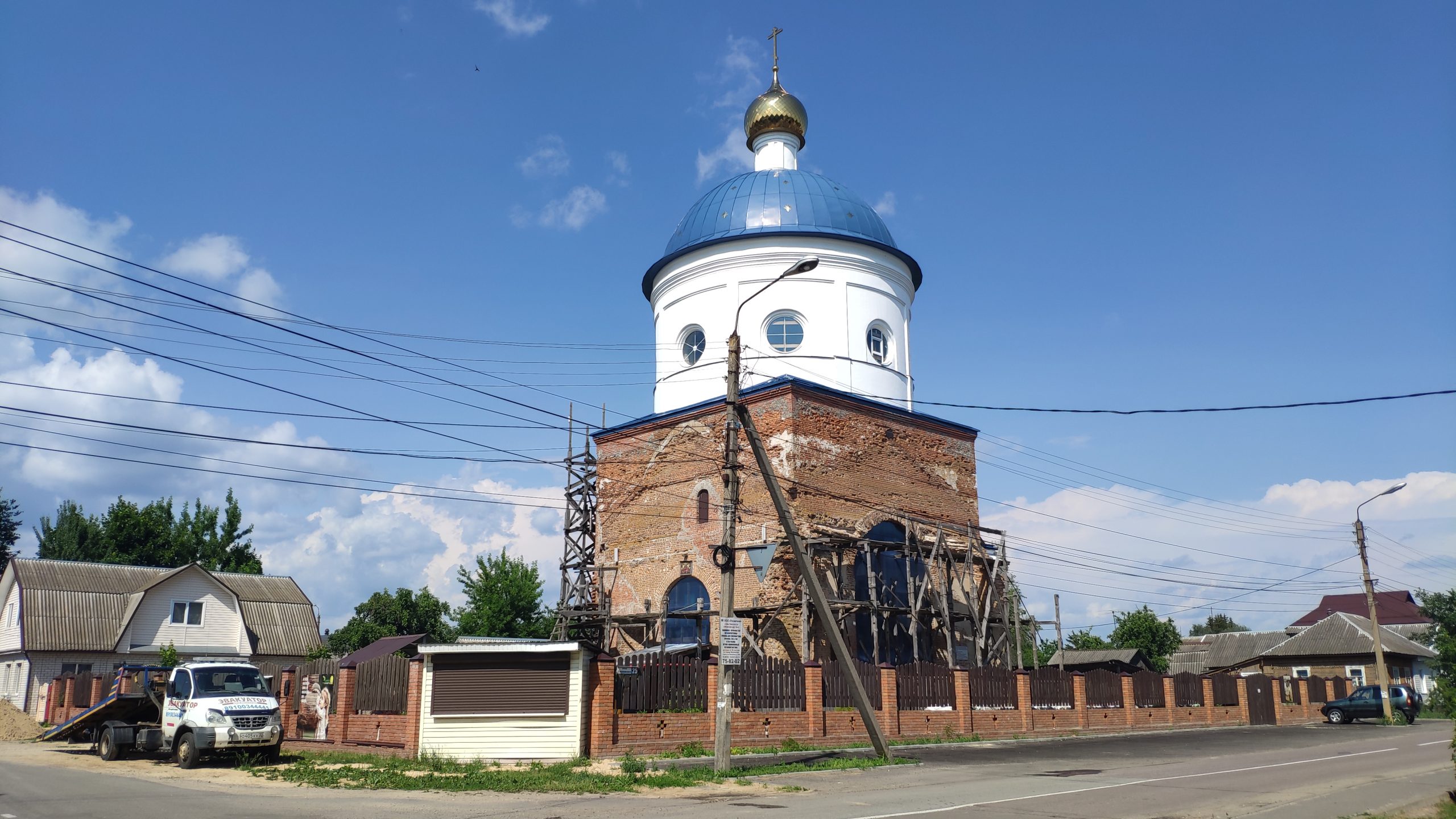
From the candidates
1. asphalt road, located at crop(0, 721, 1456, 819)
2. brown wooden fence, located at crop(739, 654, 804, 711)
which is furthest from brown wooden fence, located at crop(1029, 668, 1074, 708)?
brown wooden fence, located at crop(739, 654, 804, 711)

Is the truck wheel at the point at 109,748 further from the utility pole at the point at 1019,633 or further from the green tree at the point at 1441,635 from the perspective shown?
the green tree at the point at 1441,635

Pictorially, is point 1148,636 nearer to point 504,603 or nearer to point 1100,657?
point 1100,657

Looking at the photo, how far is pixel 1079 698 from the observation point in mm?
27391

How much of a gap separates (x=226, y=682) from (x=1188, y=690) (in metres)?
26.5

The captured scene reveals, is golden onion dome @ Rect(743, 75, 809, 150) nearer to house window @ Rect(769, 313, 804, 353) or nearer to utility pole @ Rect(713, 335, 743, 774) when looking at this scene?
house window @ Rect(769, 313, 804, 353)

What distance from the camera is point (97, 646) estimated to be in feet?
112

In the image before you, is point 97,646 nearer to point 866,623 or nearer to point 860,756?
point 866,623

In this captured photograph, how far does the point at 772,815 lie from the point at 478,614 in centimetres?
2675

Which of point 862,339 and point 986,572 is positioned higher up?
point 862,339

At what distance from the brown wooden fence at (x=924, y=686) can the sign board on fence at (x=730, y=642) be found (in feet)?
25.3

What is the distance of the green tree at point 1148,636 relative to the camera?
5034cm

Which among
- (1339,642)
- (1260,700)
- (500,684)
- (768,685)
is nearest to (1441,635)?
(1339,642)

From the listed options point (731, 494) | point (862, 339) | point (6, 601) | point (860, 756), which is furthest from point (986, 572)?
point (6, 601)

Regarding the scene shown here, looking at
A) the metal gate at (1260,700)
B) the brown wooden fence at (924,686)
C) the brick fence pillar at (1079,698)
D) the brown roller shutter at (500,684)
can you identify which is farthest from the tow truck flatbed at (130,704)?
the metal gate at (1260,700)
